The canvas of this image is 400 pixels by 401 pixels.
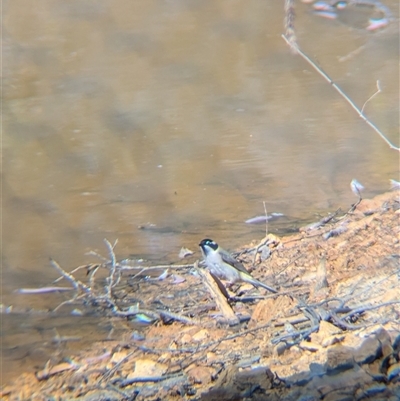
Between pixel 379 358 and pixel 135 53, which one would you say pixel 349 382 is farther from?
pixel 135 53

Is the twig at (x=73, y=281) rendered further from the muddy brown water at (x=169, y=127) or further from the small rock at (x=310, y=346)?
the small rock at (x=310, y=346)

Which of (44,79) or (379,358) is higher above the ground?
(379,358)

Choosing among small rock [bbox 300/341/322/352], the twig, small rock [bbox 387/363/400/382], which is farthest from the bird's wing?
small rock [bbox 387/363/400/382]

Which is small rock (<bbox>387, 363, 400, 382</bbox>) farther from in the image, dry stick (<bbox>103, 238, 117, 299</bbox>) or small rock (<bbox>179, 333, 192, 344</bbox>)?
dry stick (<bbox>103, 238, 117, 299</bbox>)

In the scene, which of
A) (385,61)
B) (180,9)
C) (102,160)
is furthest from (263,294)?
(180,9)

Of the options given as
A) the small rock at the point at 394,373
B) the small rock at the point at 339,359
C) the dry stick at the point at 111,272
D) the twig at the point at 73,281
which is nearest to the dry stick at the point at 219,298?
the dry stick at the point at 111,272

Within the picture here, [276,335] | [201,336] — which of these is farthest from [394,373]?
[201,336]

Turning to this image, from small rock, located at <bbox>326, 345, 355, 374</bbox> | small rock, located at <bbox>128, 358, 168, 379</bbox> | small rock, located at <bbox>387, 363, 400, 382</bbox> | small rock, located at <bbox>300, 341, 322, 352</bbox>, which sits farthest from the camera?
small rock, located at <bbox>128, 358, 168, 379</bbox>
